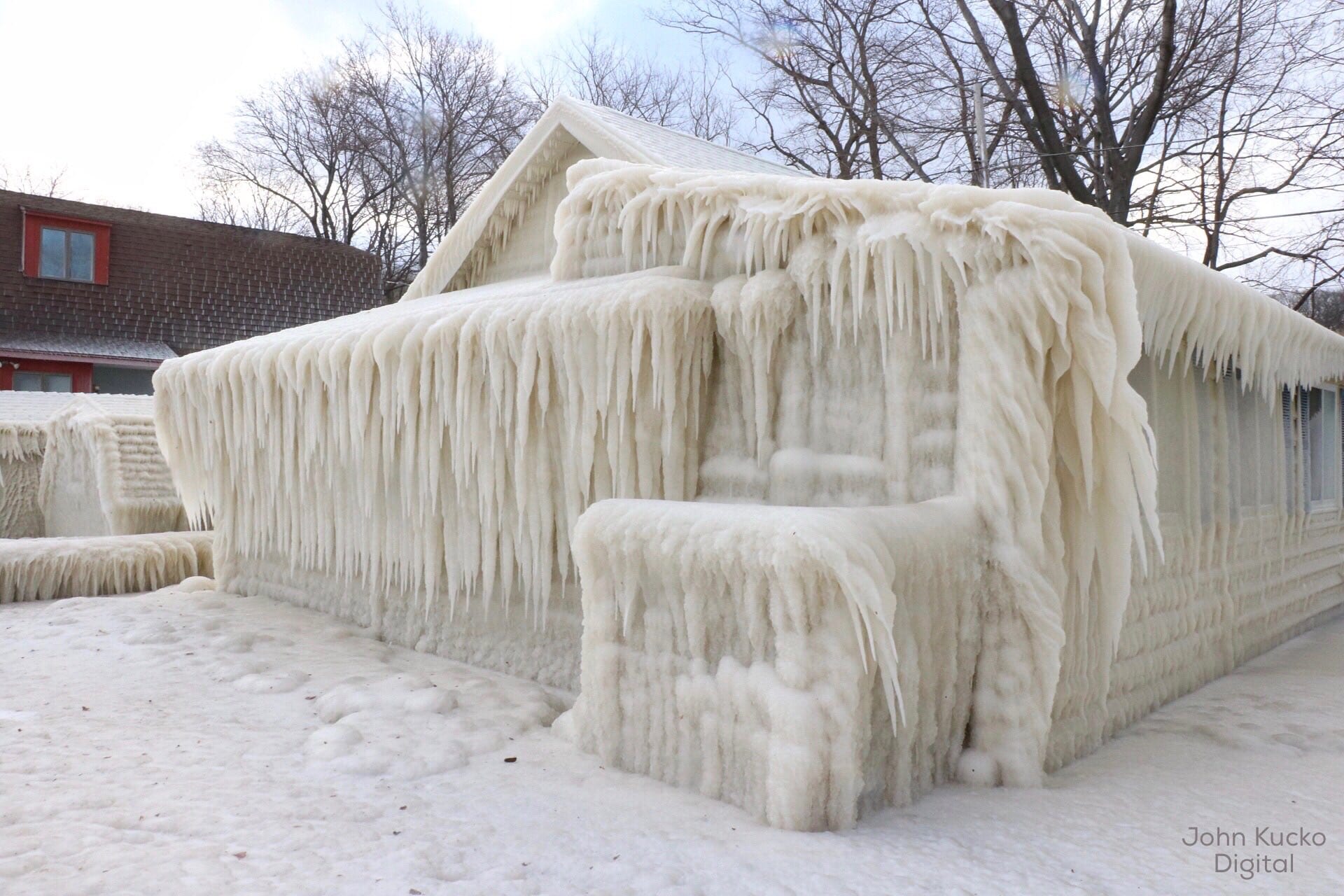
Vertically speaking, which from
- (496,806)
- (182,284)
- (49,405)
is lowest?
(496,806)

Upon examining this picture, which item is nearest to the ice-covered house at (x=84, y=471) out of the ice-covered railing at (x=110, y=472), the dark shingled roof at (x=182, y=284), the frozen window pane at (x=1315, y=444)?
the ice-covered railing at (x=110, y=472)

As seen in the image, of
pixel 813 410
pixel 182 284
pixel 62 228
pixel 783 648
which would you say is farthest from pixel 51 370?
pixel 783 648

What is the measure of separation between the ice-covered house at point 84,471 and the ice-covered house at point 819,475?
187 inches

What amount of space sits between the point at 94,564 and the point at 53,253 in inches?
447

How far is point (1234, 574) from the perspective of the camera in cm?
553

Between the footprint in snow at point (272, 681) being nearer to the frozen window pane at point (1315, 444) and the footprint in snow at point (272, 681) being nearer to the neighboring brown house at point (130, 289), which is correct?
the frozen window pane at point (1315, 444)

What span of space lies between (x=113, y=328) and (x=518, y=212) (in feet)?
41.0

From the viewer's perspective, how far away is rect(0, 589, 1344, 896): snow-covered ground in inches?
97.3

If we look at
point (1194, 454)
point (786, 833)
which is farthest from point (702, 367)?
point (1194, 454)

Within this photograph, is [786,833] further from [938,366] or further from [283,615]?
[283,615]

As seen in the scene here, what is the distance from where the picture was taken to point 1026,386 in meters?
3.27

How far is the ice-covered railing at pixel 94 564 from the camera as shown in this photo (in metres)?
7.89

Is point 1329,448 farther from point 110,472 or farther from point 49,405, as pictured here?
point 49,405

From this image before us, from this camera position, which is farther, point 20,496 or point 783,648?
point 20,496
